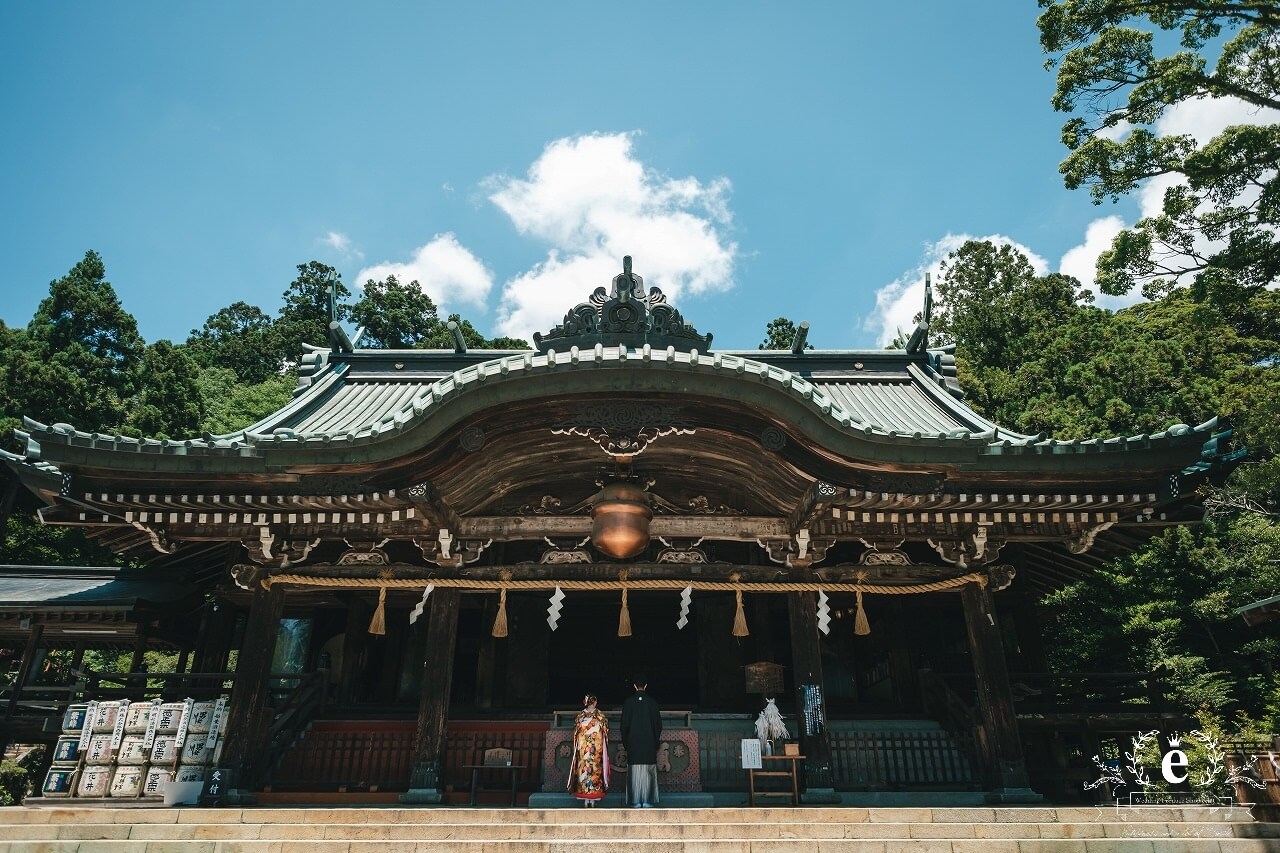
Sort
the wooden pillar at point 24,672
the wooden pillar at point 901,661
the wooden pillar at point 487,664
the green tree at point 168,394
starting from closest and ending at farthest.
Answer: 1. the wooden pillar at point 24,672
2. the wooden pillar at point 487,664
3. the wooden pillar at point 901,661
4. the green tree at point 168,394

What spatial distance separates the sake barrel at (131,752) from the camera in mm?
9625

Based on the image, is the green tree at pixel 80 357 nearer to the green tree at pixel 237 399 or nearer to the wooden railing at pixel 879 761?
the green tree at pixel 237 399

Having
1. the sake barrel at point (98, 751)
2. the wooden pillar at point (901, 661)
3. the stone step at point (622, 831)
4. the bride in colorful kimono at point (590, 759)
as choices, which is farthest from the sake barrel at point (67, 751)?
the wooden pillar at point (901, 661)

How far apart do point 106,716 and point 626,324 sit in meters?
8.18

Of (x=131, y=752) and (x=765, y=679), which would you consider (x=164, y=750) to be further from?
(x=765, y=679)

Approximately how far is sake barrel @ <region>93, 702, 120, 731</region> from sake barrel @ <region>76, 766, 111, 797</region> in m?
0.47

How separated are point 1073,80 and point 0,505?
25331 millimetres

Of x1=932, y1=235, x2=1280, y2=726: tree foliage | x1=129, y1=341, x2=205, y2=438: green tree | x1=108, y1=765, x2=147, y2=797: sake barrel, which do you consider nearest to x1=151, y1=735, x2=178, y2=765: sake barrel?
x1=108, y1=765, x2=147, y2=797: sake barrel

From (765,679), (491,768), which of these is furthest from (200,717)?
(765,679)

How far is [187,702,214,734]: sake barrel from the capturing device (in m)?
9.98

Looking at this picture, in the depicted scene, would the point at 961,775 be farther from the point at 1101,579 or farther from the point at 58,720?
the point at 1101,579

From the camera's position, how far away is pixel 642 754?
30.7 ft

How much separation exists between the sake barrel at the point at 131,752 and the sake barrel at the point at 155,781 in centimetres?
17

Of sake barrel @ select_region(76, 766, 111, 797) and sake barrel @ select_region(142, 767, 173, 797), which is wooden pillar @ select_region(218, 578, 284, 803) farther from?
sake barrel @ select_region(76, 766, 111, 797)
